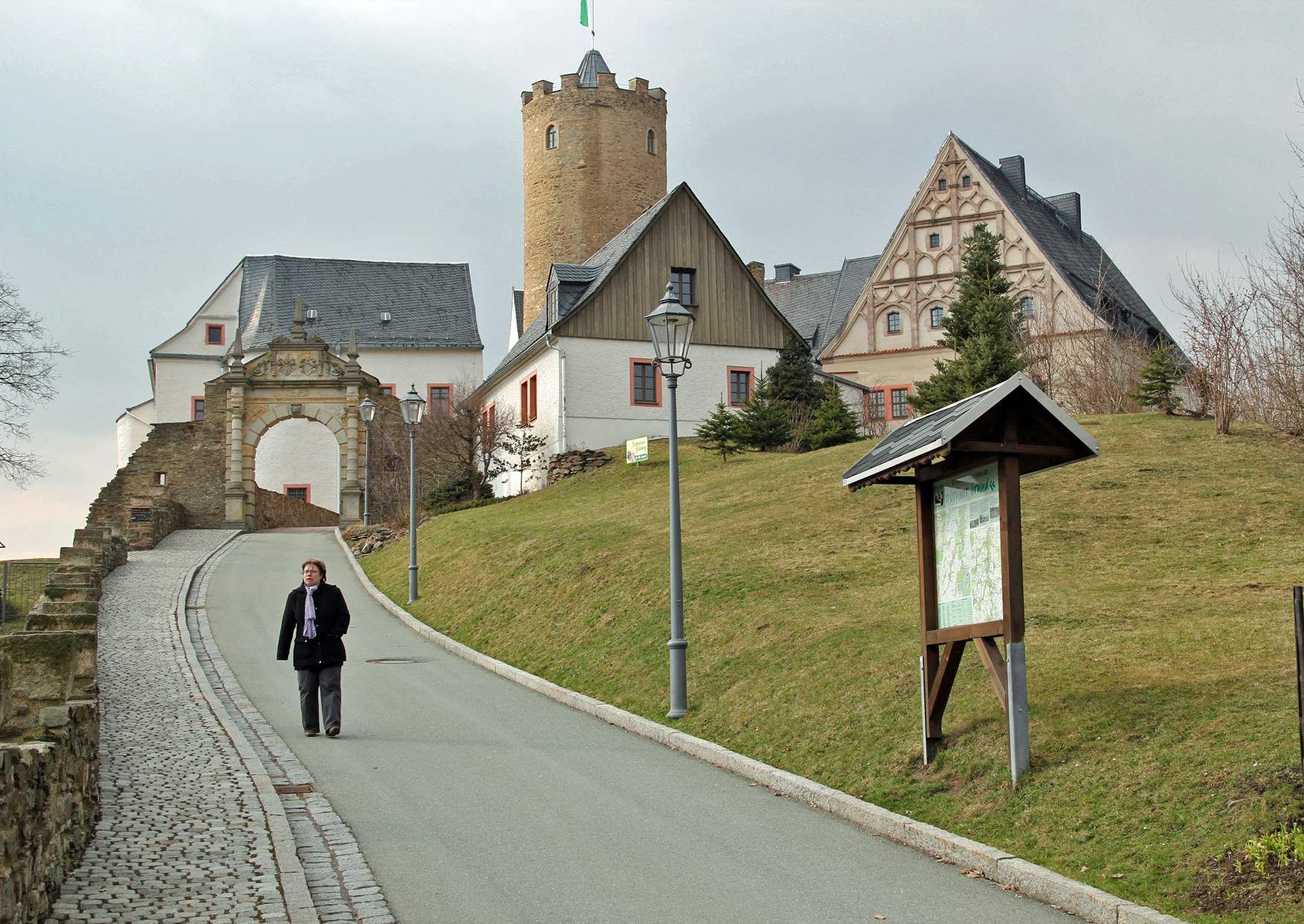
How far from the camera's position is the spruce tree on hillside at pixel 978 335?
3231 centimetres

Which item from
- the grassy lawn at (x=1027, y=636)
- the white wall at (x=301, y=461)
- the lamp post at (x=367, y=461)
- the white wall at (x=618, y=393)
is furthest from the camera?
the white wall at (x=301, y=461)

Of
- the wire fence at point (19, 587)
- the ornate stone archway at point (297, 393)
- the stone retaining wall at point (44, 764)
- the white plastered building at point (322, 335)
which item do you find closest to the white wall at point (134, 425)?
the white plastered building at point (322, 335)

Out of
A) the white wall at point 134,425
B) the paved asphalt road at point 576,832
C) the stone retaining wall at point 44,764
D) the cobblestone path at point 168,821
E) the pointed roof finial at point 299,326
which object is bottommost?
the paved asphalt road at point 576,832

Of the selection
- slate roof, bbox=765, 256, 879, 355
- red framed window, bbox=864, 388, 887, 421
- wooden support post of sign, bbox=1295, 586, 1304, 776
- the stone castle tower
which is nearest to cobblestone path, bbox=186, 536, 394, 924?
wooden support post of sign, bbox=1295, 586, 1304, 776

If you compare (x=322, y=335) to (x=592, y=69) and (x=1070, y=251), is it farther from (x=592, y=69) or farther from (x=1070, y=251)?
(x=1070, y=251)

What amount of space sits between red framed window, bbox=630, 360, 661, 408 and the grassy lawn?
1238 centimetres

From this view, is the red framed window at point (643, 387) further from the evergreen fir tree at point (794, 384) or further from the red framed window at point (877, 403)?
the red framed window at point (877, 403)

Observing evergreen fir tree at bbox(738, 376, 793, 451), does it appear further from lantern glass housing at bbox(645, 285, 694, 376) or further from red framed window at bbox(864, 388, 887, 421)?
lantern glass housing at bbox(645, 285, 694, 376)

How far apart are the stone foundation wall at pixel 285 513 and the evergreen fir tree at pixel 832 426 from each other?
2171 centimetres

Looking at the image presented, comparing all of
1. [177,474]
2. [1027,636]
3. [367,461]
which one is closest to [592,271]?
[367,461]

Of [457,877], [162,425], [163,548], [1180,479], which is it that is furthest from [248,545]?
[457,877]

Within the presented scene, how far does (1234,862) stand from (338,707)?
8.91m

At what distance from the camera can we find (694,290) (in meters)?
43.3

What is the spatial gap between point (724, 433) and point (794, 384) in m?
6.91
